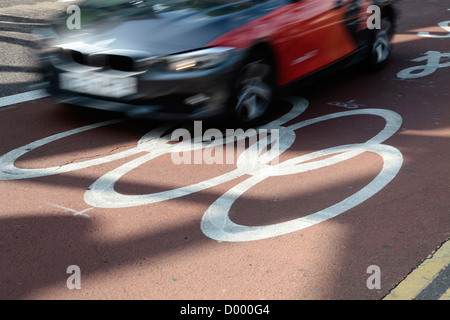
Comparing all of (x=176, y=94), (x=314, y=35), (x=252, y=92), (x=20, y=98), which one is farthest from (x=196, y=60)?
(x=20, y=98)

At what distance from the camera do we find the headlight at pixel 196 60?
18.0 ft

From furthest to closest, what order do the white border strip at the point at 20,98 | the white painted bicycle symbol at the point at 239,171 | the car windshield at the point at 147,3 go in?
1. the white border strip at the point at 20,98
2. the car windshield at the point at 147,3
3. the white painted bicycle symbol at the point at 239,171

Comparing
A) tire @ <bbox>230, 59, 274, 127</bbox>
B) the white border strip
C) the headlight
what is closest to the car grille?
the headlight

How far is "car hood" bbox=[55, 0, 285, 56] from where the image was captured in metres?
5.59

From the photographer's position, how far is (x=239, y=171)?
207 inches

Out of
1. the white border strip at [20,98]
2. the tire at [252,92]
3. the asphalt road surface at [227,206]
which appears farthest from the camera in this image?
the white border strip at [20,98]

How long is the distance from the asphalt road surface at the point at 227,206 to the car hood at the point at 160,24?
89 cm

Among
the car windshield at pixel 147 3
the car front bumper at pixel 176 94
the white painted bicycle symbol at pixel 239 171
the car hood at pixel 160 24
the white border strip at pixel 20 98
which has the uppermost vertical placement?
the car windshield at pixel 147 3

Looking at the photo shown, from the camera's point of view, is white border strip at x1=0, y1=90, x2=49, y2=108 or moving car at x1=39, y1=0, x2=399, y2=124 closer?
moving car at x1=39, y1=0, x2=399, y2=124

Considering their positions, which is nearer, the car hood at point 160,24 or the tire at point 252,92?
the car hood at point 160,24

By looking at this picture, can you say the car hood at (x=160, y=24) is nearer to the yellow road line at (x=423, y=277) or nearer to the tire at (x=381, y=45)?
the tire at (x=381, y=45)

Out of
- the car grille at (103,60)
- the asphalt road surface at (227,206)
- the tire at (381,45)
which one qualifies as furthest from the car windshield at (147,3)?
the tire at (381,45)

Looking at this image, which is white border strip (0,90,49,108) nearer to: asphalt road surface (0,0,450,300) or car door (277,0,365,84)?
asphalt road surface (0,0,450,300)

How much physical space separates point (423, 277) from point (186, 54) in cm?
282
